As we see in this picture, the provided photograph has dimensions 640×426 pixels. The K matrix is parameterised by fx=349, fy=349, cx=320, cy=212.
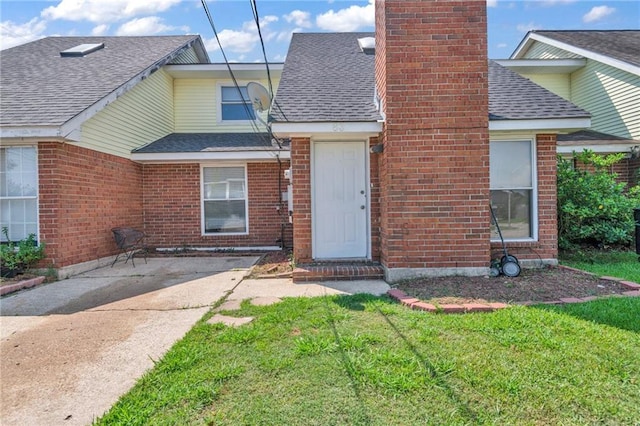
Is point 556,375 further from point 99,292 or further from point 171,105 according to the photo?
point 171,105

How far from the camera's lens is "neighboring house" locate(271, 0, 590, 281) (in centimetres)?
551

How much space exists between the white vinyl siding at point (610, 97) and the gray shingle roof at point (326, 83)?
7.96 meters

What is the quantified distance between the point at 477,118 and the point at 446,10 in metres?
1.78

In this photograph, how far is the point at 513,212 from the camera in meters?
6.45

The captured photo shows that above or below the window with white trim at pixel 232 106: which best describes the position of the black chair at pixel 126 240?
below

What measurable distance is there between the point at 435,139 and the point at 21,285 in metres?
7.22

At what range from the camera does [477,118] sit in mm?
5508


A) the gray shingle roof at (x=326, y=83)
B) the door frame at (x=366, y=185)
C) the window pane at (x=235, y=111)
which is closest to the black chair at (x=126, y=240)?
the door frame at (x=366, y=185)

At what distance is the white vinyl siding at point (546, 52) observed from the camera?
1250 cm

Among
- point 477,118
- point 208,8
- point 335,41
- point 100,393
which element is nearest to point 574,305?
point 477,118

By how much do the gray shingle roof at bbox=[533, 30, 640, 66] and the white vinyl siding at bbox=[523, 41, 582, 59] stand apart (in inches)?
14.1

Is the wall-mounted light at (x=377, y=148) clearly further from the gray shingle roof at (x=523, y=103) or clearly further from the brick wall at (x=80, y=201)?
the brick wall at (x=80, y=201)

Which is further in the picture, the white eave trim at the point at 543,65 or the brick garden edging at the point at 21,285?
the white eave trim at the point at 543,65

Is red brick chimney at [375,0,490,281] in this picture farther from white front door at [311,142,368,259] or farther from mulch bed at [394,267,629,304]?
white front door at [311,142,368,259]
